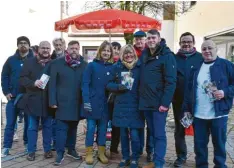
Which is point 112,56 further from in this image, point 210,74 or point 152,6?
point 152,6

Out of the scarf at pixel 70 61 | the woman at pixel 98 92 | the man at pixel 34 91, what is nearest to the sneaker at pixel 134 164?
the woman at pixel 98 92

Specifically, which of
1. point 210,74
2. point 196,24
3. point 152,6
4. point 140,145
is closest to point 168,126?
point 140,145

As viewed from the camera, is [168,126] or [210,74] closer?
[210,74]

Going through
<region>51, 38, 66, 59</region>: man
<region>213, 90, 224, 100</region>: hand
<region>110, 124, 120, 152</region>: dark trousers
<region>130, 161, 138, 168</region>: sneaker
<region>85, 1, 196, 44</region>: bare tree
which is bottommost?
<region>130, 161, 138, 168</region>: sneaker

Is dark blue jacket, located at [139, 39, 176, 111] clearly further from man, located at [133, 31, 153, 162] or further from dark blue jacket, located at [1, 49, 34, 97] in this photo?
dark blue jacket, located at [1, 49, 34, 97]

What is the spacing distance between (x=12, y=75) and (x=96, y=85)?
149 centimetres

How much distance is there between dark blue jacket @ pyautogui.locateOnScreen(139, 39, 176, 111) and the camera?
4.26m

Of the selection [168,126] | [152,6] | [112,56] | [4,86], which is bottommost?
[168,126]

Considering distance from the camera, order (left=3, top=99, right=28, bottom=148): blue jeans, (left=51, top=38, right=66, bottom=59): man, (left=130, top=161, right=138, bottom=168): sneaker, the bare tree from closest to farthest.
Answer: (left=130, top=161, right=138, bottom=168): sneaker → (left=3, top=99, right=28, bottom=148): blue jeans → (left=51, top=38, right=66, bottom=59): man → the bare tree

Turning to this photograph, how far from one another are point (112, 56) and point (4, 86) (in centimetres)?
184

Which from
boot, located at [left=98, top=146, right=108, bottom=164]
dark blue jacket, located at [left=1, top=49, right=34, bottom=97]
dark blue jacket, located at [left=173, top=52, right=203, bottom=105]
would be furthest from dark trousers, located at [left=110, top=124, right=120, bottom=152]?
dark blue jacket, located at [left=1, top=49, right=34, bottom=97]

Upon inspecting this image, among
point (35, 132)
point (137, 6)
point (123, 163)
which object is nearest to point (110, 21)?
point (35, 132)

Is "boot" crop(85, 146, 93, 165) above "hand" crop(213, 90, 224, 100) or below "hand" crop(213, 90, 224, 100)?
below

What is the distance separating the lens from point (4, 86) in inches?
210
